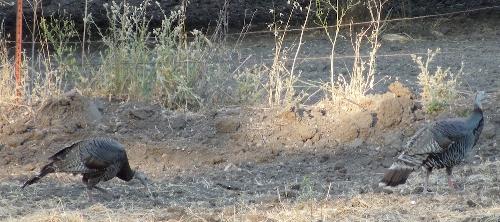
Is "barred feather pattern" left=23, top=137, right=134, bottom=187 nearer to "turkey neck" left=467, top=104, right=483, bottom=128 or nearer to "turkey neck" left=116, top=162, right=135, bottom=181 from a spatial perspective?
"turkey neck" left=116, top=162, right=135, bottom=181

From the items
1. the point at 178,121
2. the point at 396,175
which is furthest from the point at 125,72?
the point at 396,175

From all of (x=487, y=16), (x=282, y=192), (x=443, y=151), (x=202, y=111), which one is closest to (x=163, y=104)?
(x=202, y=111)

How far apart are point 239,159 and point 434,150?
247cm

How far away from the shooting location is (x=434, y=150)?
28.9 ft

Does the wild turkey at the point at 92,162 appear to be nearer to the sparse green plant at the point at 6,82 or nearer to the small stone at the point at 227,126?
the small stone at the point at 227,126

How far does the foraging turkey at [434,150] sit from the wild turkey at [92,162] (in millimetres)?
2273

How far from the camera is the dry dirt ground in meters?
8.28

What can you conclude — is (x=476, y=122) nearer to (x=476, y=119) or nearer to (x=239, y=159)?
(x=476, y=119)

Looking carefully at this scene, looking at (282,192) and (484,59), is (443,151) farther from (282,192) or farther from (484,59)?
(484,59)

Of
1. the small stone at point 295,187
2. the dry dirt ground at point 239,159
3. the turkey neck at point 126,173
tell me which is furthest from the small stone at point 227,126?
the turkey neck at point 126,173

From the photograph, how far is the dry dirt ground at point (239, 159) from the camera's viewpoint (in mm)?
8281

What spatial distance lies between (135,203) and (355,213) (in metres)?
1.98

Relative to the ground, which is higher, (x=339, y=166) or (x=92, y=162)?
(x=92, y=162)

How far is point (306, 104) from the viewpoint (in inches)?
480
